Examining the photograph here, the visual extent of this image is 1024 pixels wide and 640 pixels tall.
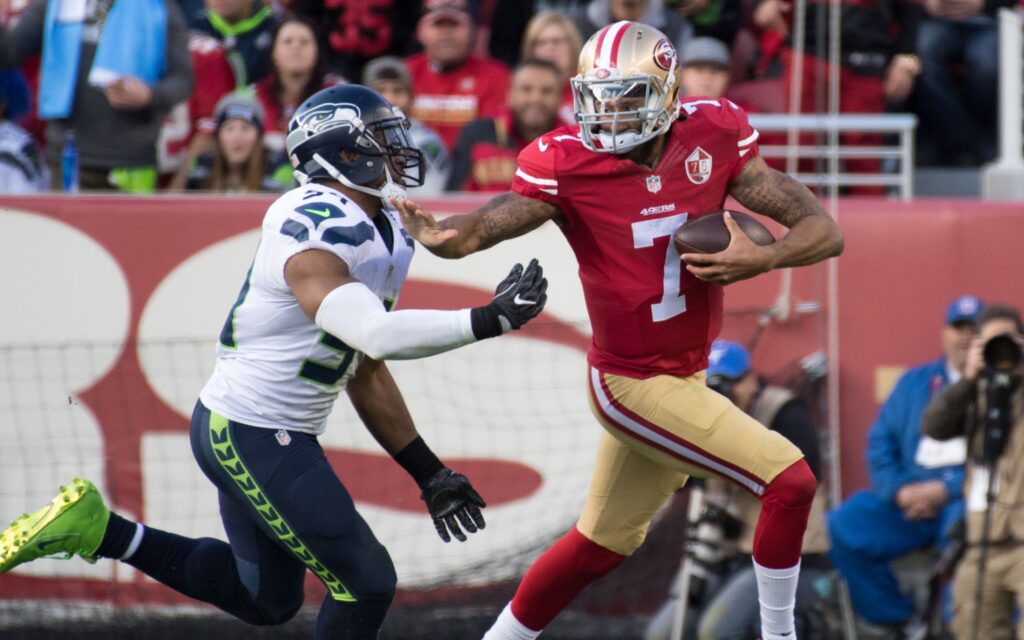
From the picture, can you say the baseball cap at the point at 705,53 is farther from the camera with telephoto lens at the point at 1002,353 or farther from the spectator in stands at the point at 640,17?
the camera with telephoto lens at the point at 1002,353

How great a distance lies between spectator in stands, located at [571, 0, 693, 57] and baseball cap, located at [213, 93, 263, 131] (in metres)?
1.82

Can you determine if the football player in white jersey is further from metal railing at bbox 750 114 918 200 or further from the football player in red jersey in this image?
metal railing at bbox 750 114 918 200

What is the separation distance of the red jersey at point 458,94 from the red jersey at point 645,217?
3364 millimetres

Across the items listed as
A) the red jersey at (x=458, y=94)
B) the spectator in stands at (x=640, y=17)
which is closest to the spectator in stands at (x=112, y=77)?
the red jersey at (x=458, y=94)

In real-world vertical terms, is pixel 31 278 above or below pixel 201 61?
below

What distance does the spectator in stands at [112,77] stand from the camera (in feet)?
25.4

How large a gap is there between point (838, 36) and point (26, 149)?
4.15m

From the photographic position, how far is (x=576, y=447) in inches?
290

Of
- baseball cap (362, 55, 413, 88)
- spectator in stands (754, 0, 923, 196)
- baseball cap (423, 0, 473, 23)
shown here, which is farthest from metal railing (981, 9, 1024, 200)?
baseball cap (362, 55, 413, 88)

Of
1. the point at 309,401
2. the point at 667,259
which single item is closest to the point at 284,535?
the point at 309,401

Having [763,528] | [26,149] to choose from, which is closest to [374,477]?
[26,149]

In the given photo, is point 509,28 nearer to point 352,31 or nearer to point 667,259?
point 352,31

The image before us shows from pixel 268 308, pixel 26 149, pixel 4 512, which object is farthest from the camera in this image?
pixel 26 149

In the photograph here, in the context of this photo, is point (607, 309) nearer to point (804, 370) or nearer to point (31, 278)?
point (804, 370)
